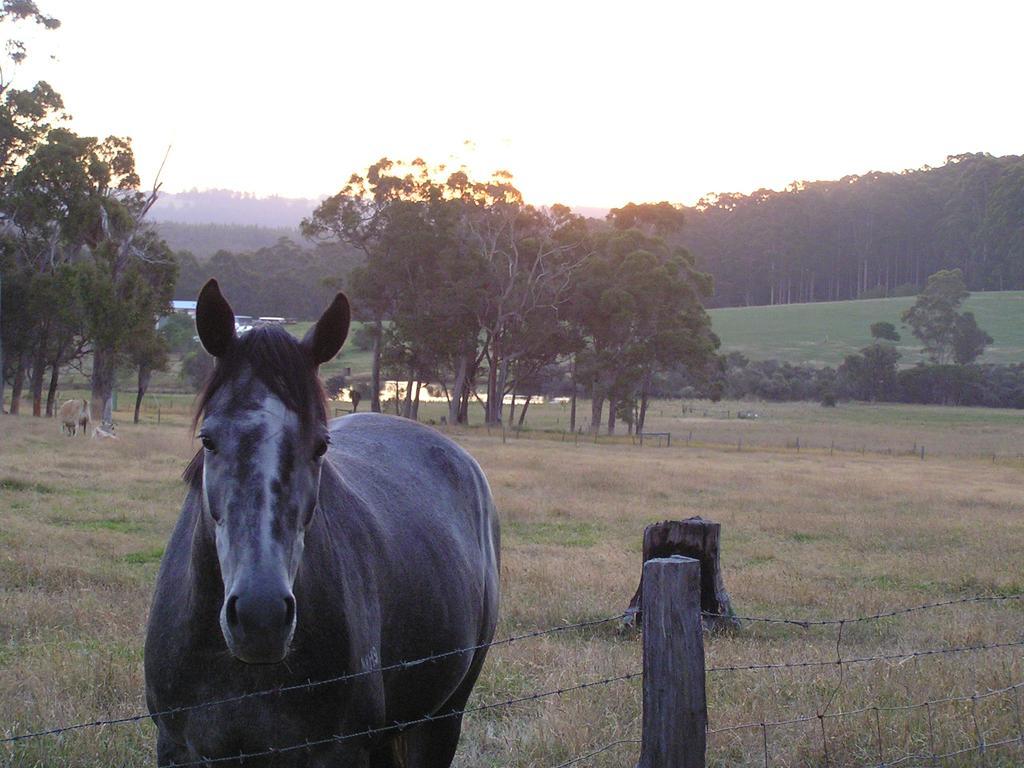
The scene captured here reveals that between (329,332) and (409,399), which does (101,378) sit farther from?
(329,332)

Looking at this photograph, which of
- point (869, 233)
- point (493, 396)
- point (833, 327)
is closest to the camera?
point (493, 396)

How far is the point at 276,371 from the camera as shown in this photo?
116 inches

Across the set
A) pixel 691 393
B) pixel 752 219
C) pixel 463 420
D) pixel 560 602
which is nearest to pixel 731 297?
pixel 752 219

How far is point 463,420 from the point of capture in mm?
46969

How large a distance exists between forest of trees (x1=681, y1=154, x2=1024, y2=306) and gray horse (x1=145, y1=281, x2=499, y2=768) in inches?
3702

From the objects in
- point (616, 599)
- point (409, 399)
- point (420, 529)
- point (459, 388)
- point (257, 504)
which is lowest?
point (616, 599)

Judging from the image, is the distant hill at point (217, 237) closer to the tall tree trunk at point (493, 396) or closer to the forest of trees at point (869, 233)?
the forest of trees at point (869, 233)

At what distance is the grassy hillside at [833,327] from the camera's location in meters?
83.9

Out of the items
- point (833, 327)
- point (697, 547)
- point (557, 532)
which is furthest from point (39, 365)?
point (833, 327)

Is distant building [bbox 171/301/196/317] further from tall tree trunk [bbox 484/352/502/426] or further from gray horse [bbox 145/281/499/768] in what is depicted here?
gray horse [bbox 145/281/499/768]

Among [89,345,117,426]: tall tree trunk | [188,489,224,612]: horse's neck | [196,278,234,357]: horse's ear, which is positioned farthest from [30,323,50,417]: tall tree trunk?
[188,489,224,612]: horse's neck

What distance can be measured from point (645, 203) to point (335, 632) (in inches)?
1917

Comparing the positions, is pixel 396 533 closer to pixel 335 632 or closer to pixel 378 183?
pixel 335 632

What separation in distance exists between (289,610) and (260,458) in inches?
17.5
